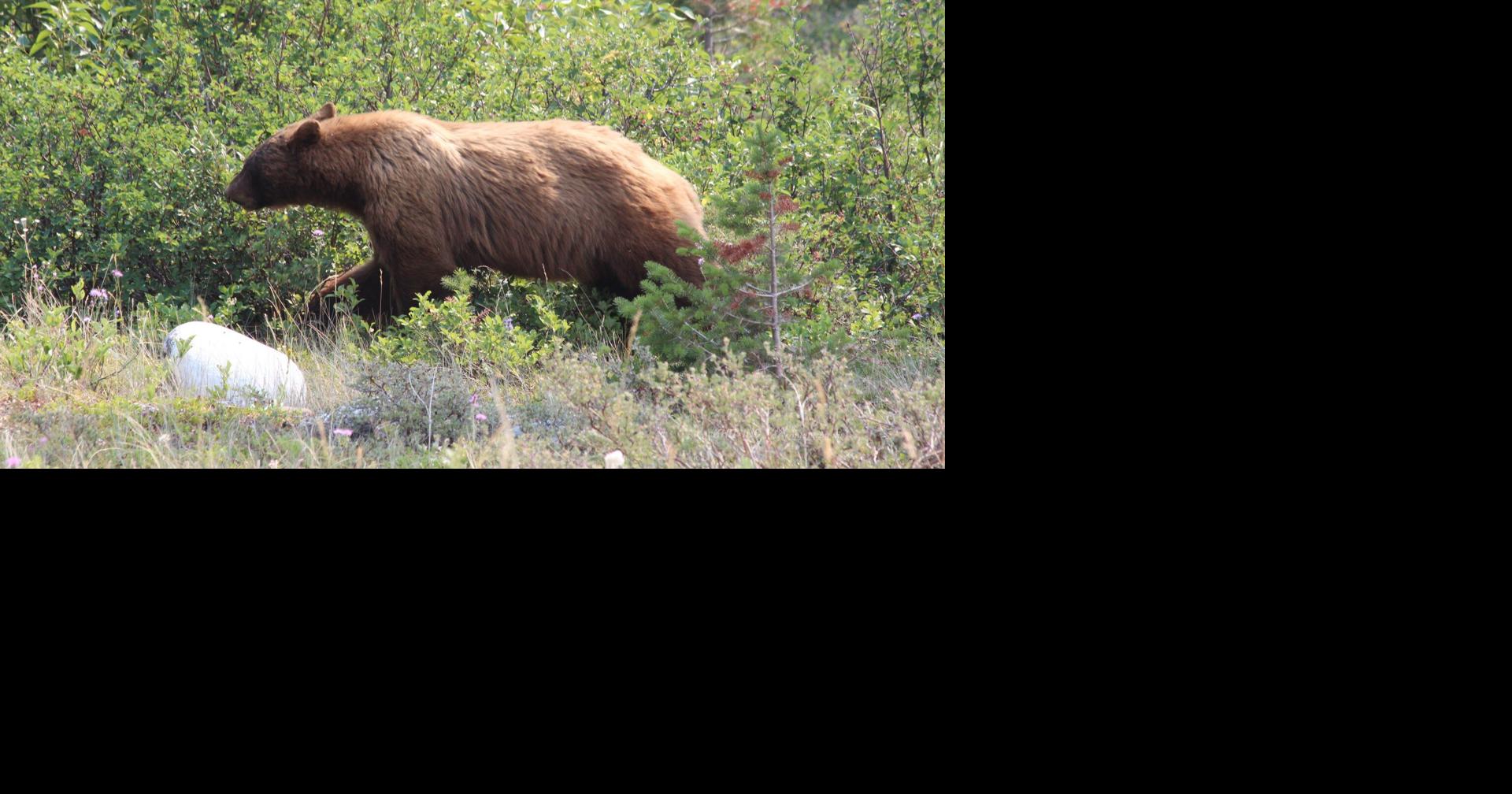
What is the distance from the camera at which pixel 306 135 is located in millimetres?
6543

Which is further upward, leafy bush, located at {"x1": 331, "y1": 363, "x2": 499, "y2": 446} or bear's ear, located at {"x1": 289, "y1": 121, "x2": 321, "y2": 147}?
bear's ear, located at {"x1": 289, "y1": 121, "x2": 321, "y2": 147}

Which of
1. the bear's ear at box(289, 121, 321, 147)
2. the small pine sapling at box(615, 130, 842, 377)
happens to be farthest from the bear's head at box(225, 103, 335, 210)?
the small pine sapling at box(615, 130, 842, 377)

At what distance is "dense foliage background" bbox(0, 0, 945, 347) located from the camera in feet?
21.0

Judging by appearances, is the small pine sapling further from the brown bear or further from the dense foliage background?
the brown bear

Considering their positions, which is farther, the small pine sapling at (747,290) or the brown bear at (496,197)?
the brown bear at (496,197)

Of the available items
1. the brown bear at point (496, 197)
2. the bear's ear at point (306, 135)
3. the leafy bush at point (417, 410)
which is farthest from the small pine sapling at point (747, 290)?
the bear's ear at point (306, 135)

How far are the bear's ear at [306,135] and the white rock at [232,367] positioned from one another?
5.00ft

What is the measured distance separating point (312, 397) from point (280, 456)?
91 centimetres

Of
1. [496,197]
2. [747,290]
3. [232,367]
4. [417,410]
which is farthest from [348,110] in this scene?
[747,290]

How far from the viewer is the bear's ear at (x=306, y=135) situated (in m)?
6.50

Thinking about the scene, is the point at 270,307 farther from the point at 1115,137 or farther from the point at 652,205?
the point at 1115,137

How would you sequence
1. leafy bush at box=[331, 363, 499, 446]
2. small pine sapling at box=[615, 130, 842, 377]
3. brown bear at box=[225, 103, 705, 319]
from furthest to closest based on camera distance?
brown bear at box=[225, 103, 705, 319] < small pine sapling at box=[615, 130, 842, 377] < leafy bush at box=[331, 363, 499, 446]

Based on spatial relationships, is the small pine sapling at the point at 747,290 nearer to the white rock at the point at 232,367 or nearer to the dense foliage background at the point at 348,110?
the dense foliage background at the point at 348,110

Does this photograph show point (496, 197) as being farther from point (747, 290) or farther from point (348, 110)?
point (747, 290)
